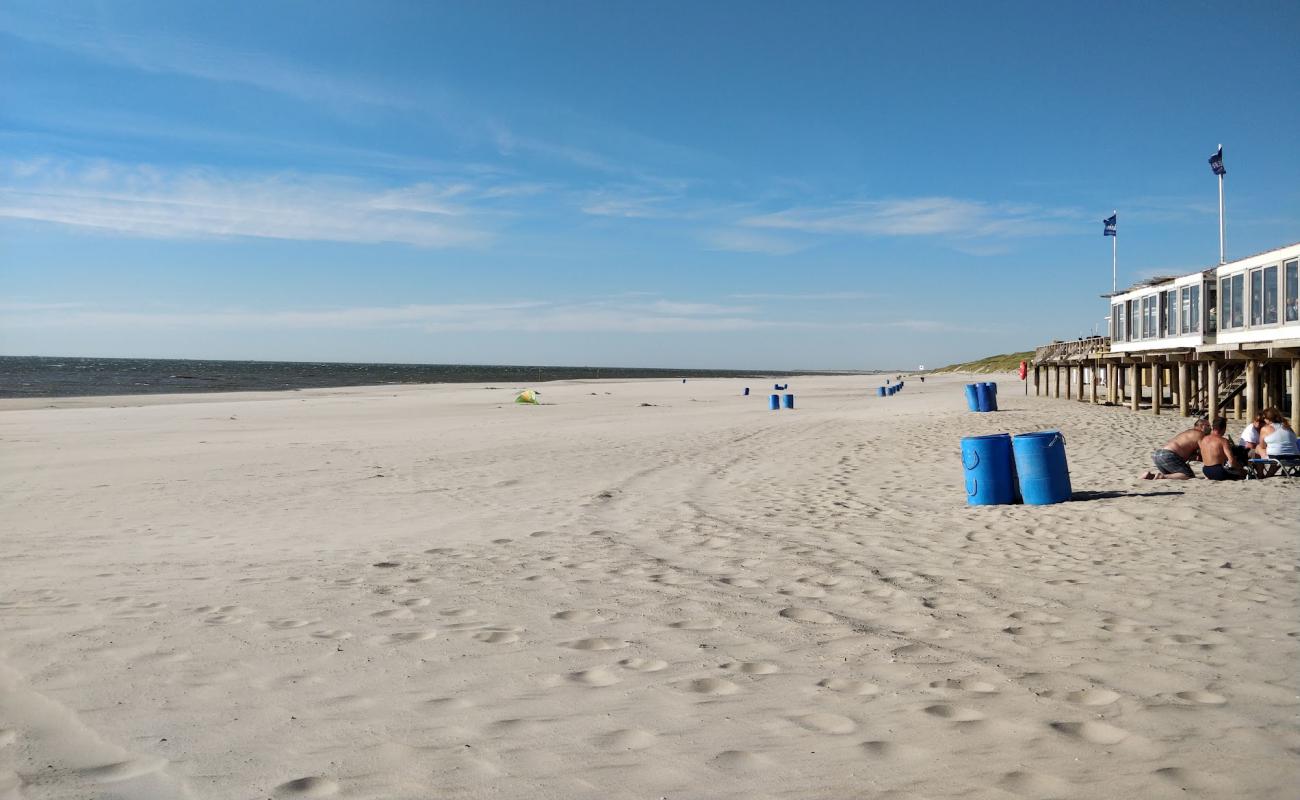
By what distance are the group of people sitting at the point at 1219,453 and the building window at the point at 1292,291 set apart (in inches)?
361

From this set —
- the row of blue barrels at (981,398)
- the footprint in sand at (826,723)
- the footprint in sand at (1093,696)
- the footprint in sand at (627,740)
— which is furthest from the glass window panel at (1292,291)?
the footprint in sand at (627,740)

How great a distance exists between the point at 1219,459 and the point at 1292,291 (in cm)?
1075

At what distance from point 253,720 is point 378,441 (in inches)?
619

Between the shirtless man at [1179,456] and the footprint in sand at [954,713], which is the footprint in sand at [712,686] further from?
the shirtless man at [1179,456]

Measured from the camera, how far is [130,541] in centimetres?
866

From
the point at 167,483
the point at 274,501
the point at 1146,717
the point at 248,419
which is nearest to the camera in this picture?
the point at 1146,717

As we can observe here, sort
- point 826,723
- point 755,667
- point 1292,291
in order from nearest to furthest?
point 826,723, point 755,667, point 1292,291

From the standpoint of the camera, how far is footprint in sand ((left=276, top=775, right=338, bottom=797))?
3.45 m

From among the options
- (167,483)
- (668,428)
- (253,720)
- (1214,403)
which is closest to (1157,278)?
(1214,403)

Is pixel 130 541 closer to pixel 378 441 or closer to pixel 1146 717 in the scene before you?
pixel 1146 717

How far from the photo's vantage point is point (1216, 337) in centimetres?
2447

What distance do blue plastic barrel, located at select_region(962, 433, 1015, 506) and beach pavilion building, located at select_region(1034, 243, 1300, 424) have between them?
11366mm

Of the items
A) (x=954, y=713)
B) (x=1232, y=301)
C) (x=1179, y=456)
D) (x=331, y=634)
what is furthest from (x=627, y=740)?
(x=1232, y=301)

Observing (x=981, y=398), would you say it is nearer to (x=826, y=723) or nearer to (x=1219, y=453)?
(x=1219, y=453)
